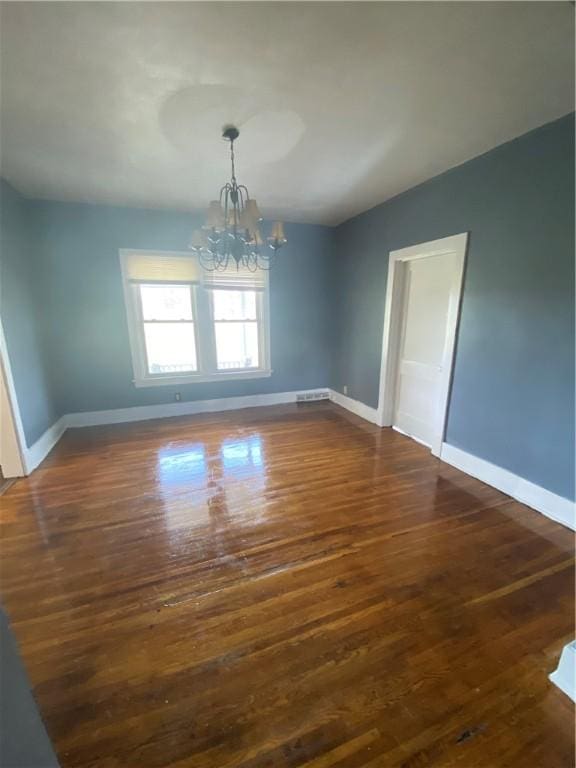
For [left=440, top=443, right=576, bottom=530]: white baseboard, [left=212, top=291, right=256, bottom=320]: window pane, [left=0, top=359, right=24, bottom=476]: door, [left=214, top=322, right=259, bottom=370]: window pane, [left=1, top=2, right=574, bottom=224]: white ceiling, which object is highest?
[left=1, top=2, right=574, bottom=224]: white ceiling

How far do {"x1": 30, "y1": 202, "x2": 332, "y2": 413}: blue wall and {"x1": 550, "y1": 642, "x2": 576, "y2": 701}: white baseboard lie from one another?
4.07 meters

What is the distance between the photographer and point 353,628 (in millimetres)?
1481

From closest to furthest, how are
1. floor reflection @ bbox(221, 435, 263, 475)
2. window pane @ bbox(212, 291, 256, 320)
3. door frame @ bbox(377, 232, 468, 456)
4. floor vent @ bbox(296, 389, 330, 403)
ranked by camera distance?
door frame @ bbox(377, 232, 468, 456)
floor reflection @ bbox(221, 435, 263, 475)
window pane @ bbox(212, 291, 256, 320)
floor vent @ bbox(296, 389, 330, 403)

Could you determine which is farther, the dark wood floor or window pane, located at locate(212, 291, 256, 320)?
window pane, located at locate(212, 291, 256, 320)

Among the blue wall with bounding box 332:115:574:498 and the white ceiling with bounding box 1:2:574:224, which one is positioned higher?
the white ceiling with bounding box 1:2:574:224

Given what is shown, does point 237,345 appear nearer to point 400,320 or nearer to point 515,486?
Answer: point 400,320

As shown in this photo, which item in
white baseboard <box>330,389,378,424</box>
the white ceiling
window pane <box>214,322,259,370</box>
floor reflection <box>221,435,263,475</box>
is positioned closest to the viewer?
the white ceiling

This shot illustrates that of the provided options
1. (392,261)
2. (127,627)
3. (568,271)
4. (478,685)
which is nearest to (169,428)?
(127,627)

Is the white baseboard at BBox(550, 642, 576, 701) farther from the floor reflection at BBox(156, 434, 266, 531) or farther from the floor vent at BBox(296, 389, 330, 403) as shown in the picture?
the floor vent at BBox(296, 389, 330, 403)

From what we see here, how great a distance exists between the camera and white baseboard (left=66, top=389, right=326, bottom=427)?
4.09 m

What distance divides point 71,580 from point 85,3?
2.71 m

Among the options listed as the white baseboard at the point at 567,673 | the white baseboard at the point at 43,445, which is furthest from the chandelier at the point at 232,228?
the white baseboard at the point at 567,673

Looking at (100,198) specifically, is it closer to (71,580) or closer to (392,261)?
A: (392,261)

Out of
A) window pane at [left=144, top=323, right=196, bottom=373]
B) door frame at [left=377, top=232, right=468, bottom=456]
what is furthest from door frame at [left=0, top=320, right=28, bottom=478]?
door frame at [left=377, top=232, right=468, bottom=456]
